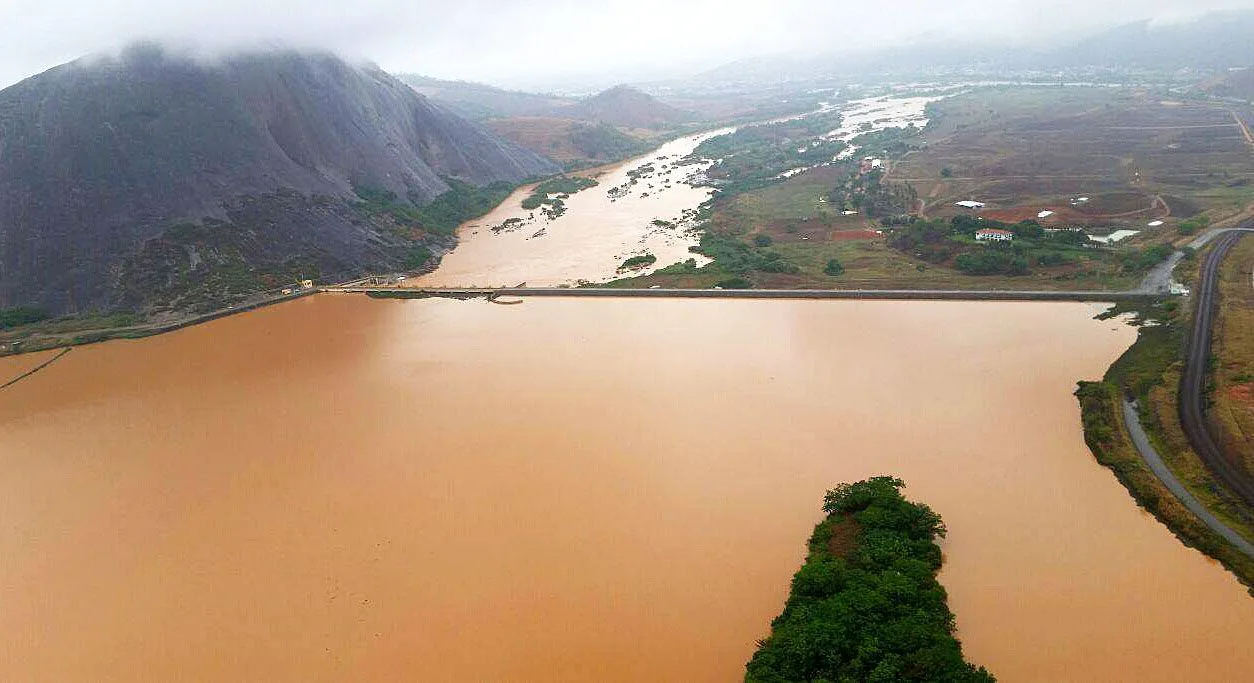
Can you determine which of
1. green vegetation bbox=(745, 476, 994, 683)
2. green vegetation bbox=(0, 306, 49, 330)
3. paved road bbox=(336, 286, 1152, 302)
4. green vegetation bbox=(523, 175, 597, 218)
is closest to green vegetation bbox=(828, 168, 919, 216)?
paved road bbox=(336, 286, 1152, 302)

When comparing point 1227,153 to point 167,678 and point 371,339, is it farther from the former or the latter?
point 167,678

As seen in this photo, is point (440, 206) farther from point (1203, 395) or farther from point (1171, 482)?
point (1171, 482)

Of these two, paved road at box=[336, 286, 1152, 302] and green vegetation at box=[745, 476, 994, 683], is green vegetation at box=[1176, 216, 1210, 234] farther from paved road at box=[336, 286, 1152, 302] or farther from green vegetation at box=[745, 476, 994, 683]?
green vegetation at box=[745, 476, 994, 683]

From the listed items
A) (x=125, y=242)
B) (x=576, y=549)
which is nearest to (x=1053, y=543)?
(x=576, y=549)

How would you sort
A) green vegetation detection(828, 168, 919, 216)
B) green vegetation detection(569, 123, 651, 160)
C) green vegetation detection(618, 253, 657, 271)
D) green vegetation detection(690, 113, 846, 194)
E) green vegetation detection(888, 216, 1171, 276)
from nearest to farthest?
green vegetation detection(888, 216, 1171, 276) → green vegetation detection(618, 253, 657, 271) → green vegetation detection(828, 168, 919, 216) → green vegetation detection(690, 113, 846, 194) → green vegetation detection(569, 123, 651, 160)

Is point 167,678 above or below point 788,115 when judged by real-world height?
below

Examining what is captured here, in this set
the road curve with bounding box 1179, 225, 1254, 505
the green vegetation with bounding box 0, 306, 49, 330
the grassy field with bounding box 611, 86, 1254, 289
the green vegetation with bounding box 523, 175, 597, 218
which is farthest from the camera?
the green vegetation with bounding box 523, 175, 597, 218

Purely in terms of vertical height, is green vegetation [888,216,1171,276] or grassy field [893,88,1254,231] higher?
grassy field [893,88,1254,231]
